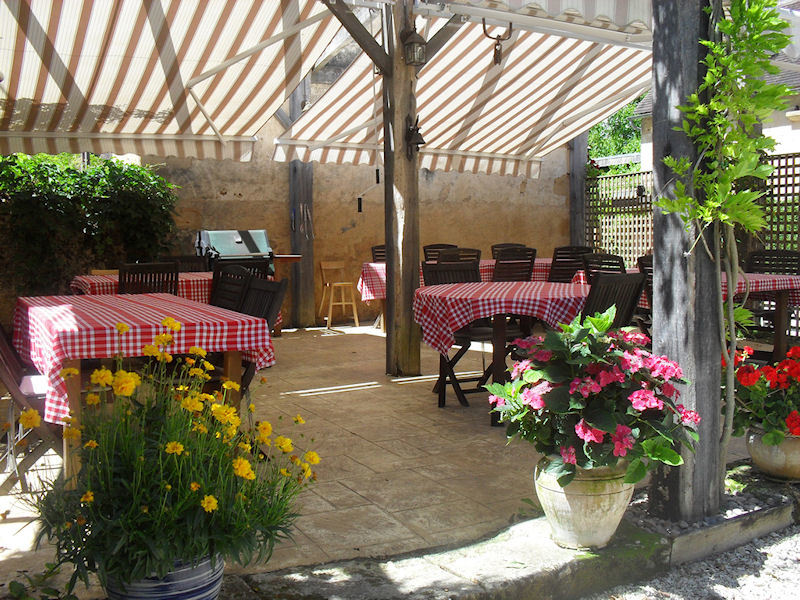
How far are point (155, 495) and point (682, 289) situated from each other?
208 cm

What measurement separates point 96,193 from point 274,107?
2256 mm

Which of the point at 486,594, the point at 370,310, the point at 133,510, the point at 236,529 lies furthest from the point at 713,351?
the point at 370,310

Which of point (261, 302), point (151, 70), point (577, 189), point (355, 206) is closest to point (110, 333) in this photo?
point (261, 302)

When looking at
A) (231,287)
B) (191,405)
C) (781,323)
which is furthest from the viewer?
(781,323)

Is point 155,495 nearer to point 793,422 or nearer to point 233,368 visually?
point 233,368

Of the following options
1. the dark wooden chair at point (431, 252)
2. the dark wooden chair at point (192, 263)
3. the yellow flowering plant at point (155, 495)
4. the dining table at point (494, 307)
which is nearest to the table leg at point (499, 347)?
the dining table at point (494, 307)

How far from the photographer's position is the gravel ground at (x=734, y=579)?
2771 mm

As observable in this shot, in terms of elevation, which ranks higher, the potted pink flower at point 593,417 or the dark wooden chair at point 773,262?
the dark wooden chair at point 773,262

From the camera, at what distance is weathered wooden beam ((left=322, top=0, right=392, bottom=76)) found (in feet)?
20.7

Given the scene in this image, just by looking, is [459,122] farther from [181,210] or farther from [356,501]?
[356,501]

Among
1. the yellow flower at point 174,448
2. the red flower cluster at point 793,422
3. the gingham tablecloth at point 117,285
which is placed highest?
the gingham tablecloth at point 117,285

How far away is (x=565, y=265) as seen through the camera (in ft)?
28.0

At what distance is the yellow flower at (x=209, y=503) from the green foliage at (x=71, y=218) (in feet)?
24.2

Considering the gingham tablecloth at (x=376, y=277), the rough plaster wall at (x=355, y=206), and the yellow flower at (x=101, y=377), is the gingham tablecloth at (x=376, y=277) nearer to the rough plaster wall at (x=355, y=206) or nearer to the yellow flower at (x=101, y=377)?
the rough plaster wall at (x=355, y=206)
